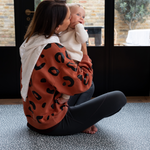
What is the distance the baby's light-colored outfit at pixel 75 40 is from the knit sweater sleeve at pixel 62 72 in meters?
0.10

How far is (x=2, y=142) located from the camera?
56.1 inches

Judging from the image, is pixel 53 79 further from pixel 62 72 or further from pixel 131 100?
pixel 131 100

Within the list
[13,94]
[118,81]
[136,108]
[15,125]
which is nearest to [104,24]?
[118,81]

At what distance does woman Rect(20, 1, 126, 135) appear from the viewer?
1213 mm

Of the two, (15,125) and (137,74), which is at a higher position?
(137,74)

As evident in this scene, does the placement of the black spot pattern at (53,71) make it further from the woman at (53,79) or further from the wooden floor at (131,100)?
the wooden floor at (131,100)

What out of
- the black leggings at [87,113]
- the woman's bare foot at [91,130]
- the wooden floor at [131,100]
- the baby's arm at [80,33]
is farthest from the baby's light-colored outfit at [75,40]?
the wooden floor at [131,100]

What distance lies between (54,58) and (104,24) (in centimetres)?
160

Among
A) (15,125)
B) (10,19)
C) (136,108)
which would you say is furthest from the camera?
(10,19)

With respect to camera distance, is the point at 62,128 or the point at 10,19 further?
the point at 10,19

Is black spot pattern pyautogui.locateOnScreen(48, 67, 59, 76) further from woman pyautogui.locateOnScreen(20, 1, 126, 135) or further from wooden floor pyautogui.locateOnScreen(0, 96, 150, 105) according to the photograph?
wooden floor pyautogui.locateOnScreen(0, 96, 150, 105)

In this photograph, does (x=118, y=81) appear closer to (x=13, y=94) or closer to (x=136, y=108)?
(x=136, y=108)

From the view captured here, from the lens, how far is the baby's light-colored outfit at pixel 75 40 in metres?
1.36

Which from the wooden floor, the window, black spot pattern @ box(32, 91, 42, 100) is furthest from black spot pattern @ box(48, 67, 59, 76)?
the window
